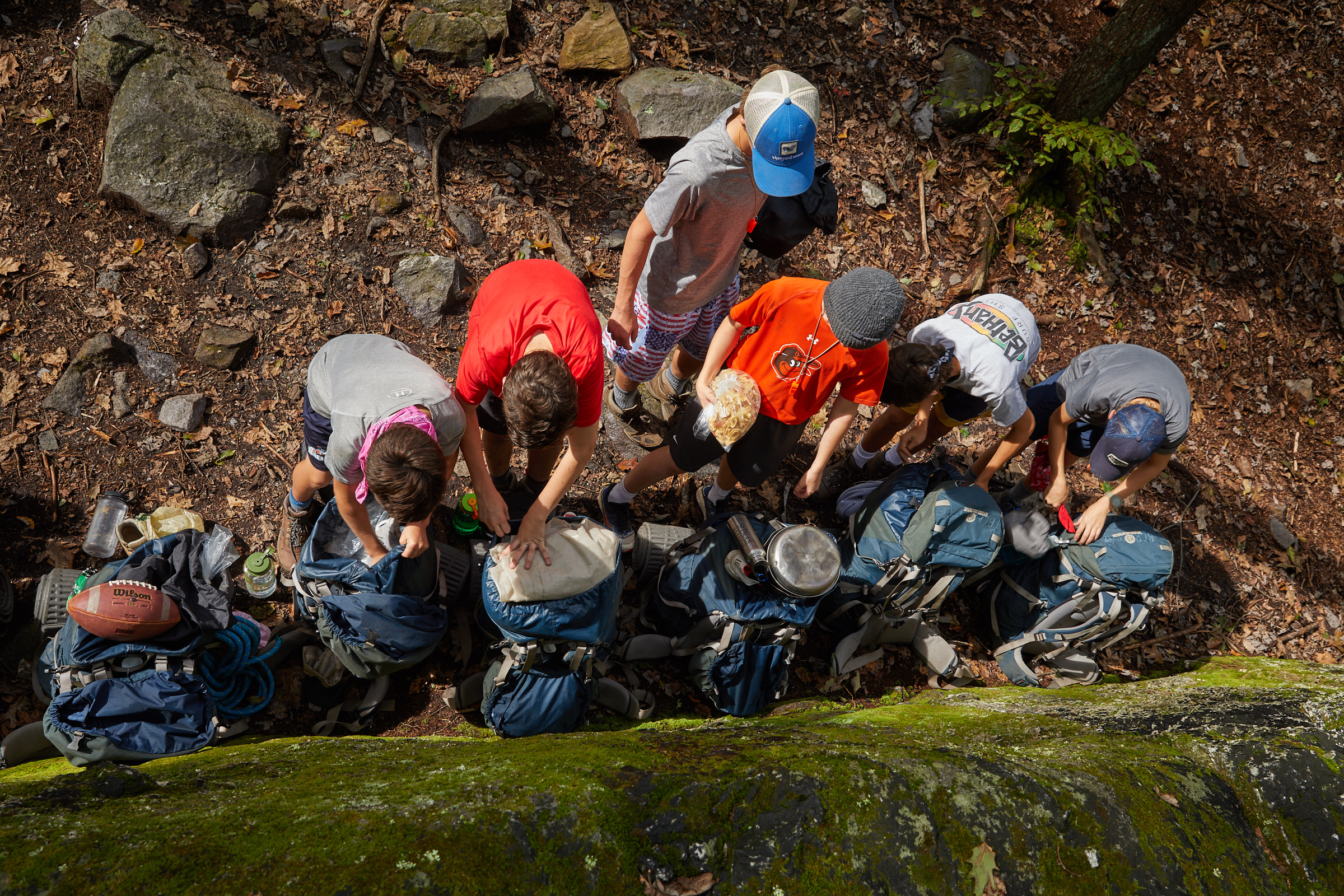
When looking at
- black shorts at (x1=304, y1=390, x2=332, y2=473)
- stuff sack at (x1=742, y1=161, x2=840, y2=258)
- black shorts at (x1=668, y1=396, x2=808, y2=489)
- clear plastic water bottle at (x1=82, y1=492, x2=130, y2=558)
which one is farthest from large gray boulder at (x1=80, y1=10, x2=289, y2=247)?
stuff sack at (x1=742, y1=161, x2=840, y2=258)

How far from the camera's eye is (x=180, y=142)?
4996mm

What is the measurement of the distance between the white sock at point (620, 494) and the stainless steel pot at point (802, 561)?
1.16 metres

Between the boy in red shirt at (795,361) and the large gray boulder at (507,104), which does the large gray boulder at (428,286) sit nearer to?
the large gray boulder at (507,104)

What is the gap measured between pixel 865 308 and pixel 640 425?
233 centimetres

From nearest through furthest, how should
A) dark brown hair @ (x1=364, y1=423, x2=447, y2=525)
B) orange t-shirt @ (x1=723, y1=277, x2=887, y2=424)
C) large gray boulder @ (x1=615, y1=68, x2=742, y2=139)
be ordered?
1. dark brown hair @ (x1=364, y1=423, x2=447, y2=525)
2. orange t-shirt @ (x1=723, y1=277, x2=887, y2=424)
3. large gray boulder @ (x1=615, y1=68, x2=742, y2=139)

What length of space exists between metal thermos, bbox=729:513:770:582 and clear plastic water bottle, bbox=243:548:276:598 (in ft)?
→ 9.21

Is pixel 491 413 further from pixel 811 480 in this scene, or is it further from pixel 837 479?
pixel 837 479

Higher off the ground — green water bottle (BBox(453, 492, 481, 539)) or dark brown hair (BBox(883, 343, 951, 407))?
dark brown hair (BBox(883, 343, 951, 407))

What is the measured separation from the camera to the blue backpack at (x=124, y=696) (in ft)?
10.1

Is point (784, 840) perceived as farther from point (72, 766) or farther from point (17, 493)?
point (17, 493)

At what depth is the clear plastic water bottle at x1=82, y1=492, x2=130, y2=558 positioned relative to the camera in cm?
416

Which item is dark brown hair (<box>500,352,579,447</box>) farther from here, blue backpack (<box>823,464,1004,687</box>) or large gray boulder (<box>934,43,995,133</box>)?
large gray boulder (<box>934,43,995,133</box>)

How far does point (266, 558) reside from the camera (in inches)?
165

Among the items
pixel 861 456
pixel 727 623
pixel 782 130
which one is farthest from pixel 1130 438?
pixel 782 130
